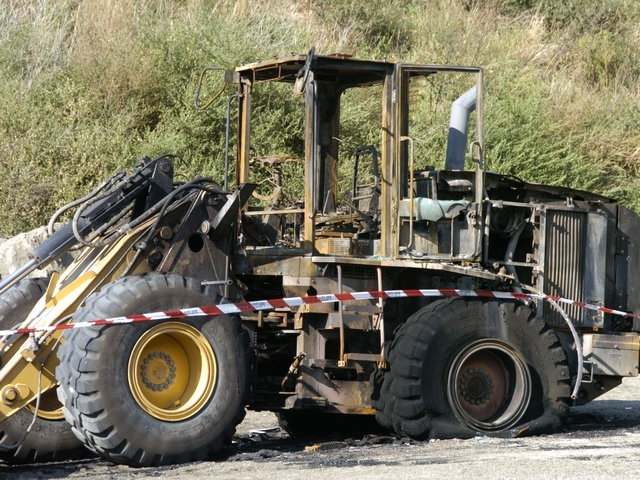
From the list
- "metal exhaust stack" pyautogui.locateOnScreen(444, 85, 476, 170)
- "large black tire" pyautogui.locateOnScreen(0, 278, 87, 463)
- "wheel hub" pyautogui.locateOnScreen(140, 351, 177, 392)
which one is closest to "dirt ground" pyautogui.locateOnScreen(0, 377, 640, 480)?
"large black tire" pyautogui.locateOnScreen(0, 278, 87, 463)

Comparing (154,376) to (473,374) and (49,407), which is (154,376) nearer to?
(49,407)

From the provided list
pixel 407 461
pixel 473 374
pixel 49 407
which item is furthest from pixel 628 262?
pixel 49 407

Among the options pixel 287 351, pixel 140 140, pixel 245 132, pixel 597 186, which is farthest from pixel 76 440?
pixel 597 186

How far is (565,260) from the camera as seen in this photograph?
10070 mm

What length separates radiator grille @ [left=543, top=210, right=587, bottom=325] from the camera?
32.6 ft

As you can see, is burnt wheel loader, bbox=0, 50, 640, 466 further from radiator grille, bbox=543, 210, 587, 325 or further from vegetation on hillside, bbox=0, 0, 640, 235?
vegetation on hillside, bbox=0, 0, 640, 235

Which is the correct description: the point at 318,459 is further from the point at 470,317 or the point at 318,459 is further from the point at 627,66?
the point at 627,66

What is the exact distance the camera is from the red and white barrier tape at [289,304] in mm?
7609

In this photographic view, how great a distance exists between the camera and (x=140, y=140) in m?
18.3

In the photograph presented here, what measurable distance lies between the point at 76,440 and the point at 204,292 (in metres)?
1.76

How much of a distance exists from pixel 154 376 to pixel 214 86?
1179cm

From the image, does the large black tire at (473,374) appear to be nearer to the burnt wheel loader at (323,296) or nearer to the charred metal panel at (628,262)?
the burnt wheel loader at (323,296)

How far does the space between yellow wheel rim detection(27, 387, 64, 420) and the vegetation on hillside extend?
9104mm

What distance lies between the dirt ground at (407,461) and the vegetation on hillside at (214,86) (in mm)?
8613
